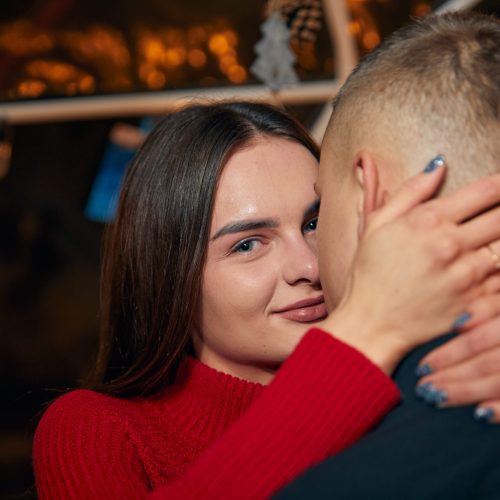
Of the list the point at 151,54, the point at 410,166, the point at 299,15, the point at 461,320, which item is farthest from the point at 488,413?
the point at 151,54

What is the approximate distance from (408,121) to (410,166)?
2.3 inches

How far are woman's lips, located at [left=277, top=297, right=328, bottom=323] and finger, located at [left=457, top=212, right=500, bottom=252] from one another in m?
0.62

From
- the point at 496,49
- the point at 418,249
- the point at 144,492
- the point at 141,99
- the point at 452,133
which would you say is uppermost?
the point at 496,49

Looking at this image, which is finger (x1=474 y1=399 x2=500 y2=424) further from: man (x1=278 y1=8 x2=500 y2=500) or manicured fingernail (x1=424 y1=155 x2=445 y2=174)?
manicured fingernail (x1=424 y1=155 x2=445 y2=174)

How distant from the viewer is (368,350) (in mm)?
960

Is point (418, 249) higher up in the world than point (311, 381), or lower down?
higher up

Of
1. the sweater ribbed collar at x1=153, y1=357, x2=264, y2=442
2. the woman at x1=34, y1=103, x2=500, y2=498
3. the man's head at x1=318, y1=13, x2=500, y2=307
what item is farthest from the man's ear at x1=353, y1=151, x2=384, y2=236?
the sweater ribbed collar at x1=153, y1=357, x2=264, y2=442

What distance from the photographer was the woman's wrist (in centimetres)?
96

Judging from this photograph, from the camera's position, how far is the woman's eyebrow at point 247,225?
1580 mm

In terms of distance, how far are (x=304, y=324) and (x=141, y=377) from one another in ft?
1.27

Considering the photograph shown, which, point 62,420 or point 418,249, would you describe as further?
point 62,420

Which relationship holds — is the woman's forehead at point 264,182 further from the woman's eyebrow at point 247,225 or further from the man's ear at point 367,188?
the man's ear at point 367,188

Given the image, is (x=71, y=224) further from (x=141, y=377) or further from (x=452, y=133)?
(x=452, y=133)

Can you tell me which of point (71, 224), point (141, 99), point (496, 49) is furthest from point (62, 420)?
point (71, 224)
